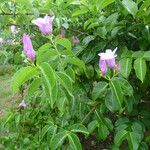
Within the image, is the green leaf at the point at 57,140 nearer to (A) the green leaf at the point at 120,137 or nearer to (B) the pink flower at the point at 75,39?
(A) the green leaf at the point at 120,137

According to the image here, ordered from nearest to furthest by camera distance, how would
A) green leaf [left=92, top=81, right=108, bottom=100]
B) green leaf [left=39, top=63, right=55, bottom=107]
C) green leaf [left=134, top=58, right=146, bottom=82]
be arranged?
green leaf [left=39, top=63, right=55, bottom=107]
green leaf [left=134, top=58, right=146, bottom=82]
green leaf [left=92, top=81, right=108, bottom=100]

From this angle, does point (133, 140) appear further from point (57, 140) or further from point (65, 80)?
point (65, 80)

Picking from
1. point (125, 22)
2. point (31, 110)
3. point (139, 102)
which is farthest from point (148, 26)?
point (31, 110)

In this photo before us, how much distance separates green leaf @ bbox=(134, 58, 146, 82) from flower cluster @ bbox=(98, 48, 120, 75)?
10 cm

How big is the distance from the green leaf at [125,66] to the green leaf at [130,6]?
0.65ft

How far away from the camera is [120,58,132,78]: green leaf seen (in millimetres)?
1763

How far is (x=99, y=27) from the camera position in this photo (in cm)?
197

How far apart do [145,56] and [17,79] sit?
62 centimetres

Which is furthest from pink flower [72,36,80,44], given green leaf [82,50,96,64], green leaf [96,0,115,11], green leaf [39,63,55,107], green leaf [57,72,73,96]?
green leaf [39,63,55,107]

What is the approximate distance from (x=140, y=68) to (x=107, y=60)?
0.46 ft

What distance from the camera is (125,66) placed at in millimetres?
1792

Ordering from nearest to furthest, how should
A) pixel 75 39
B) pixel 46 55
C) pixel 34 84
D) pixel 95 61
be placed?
pixel 34 84, pixel 46 55, pixel 95 61, pixel 75 39

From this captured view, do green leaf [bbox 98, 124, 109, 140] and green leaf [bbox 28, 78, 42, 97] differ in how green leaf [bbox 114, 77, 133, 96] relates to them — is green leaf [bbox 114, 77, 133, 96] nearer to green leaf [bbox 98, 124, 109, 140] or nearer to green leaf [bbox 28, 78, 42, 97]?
green leaf [bbox 98, 124, 109, 140]

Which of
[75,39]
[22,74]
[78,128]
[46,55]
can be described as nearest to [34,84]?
[22,74]
